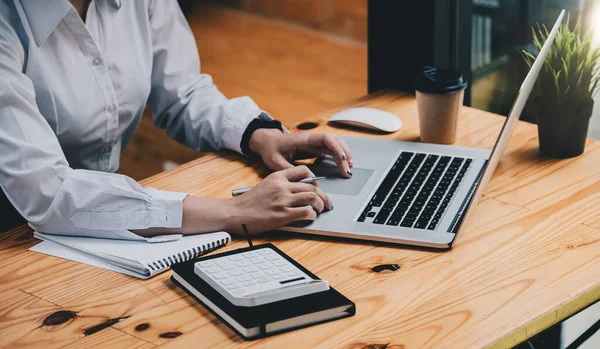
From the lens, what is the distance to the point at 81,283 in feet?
3.88

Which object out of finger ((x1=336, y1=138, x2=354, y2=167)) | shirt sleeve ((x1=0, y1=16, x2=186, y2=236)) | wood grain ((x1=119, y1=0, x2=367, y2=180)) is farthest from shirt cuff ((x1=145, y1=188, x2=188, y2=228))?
wood grain ((x1=119, y1=0, x2=367, y2=180))

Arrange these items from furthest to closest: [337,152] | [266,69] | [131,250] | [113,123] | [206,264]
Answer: [266,69]
[113,123]
[337,152]
[131,250]
[206,264]

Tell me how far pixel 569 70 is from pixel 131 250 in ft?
2.73

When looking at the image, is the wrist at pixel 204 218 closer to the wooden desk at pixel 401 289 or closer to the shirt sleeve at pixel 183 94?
the wooden desk at pixel 401 289

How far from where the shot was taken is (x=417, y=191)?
4.52ft

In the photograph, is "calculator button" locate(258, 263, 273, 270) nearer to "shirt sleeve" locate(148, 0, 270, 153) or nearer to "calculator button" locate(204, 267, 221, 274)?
"calculator button" locate(204, 267, 221, 274)

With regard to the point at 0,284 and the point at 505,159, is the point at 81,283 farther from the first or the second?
the point at 505,159

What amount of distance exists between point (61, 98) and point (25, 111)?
0.60 feet

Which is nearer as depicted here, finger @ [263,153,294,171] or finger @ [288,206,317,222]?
finger @ [288,206,317,222]

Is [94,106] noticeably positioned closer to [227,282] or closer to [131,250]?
[131,250]

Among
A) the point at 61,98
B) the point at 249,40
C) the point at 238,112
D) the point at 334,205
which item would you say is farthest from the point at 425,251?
the point at 249,40

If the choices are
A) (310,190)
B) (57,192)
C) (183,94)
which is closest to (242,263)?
(310,190)

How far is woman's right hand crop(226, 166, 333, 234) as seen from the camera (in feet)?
4.19

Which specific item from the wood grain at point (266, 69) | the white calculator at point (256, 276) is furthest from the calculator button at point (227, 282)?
the wood grain at point (266, 69)
